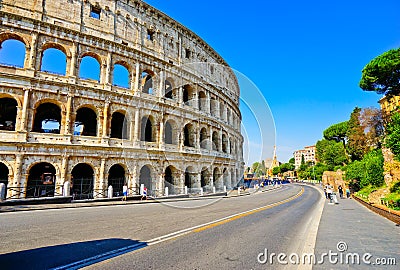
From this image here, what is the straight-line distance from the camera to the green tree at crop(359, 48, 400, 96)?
25453 millimetres

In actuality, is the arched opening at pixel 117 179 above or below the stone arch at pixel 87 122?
below

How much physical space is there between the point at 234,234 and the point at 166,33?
2400 centimetres

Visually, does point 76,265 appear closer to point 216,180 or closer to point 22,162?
point 22,162

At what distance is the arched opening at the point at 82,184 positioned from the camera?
18042mm

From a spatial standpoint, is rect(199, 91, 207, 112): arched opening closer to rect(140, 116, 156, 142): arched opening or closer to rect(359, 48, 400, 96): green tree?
rect(140, 116, 156, 142): arched opening

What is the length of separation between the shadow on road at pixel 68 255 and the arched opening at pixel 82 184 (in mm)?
13686

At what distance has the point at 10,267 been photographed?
386cm

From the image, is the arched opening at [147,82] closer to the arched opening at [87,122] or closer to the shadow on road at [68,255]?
the arched opening at [87,122]

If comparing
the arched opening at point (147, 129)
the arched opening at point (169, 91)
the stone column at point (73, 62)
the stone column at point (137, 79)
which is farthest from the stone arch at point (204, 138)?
the stone column at point (73, 62)

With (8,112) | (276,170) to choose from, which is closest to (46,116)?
(8,112)

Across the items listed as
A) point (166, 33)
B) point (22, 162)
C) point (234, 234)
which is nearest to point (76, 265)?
point (234, 234)

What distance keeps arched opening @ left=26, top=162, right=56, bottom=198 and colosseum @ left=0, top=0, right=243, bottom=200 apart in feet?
0.23

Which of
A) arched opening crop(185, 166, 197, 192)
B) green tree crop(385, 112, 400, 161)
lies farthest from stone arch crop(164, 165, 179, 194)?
green tree crop(385, 112, 400, 161)

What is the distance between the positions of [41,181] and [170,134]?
478 inches
